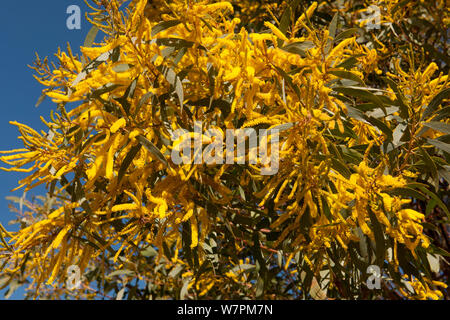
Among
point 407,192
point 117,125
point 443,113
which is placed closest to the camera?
point 117,125

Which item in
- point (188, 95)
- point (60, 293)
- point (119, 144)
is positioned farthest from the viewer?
point (60, 293)

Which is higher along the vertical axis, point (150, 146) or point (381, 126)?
point (381, 126)

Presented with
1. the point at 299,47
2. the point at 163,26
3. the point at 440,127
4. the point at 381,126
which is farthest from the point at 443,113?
the point at 163,26

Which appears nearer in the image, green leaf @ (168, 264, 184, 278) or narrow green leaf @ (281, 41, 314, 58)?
narrow green leaf @ (281, 41, 314, 58)

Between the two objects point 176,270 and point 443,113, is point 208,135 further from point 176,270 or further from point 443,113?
point 176,270

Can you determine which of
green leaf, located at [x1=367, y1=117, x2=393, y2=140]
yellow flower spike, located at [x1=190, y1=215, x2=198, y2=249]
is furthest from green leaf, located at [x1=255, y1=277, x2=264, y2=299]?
green leaf, located at [x1=367, y1=117, x2=393, y2=140]

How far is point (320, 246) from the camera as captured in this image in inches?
39.3

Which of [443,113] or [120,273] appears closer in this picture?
[443,113]

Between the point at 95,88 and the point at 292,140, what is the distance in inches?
17.3

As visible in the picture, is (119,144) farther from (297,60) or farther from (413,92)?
(413,92)

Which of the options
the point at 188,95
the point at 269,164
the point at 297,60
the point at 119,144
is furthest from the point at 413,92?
the point at 119,144

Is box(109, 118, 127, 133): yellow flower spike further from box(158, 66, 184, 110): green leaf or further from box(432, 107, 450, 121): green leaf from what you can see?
box(432, 107, 450, 121): green leaf

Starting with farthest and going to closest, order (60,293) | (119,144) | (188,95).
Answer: (60,293)
(188,95)
(119,144)

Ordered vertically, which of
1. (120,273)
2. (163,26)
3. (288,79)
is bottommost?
(120,273)
